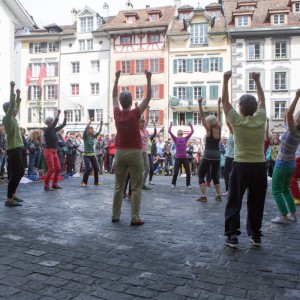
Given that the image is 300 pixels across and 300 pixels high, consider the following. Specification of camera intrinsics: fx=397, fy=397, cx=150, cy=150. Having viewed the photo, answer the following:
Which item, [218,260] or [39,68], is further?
[39,68]

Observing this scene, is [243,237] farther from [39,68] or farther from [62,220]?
[39,68]

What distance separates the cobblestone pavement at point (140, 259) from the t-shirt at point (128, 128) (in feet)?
3.89

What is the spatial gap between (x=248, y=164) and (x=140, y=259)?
5.46 feet

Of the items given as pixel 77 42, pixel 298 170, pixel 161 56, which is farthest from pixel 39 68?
pixel 298 170

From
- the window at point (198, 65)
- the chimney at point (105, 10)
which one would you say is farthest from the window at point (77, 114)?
the window at point (198, 65)

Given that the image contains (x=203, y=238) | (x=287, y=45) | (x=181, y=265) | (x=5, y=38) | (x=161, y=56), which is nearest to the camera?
(x=181, y=265)

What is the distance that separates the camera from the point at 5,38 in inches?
1005

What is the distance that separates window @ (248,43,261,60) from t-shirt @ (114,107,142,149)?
1466 inches

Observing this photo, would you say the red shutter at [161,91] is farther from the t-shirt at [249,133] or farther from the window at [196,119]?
the t-shirt at [249,133]

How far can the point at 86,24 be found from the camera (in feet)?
152

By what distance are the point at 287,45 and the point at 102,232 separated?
3908 centimetres

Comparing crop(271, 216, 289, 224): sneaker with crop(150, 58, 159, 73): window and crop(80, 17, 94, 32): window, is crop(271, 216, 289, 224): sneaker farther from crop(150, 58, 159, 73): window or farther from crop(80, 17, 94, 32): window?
crop(80, 17, 94, 32): window

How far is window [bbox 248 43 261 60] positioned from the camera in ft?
132

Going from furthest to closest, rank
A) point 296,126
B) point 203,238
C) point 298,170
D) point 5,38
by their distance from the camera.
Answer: point 5,38
point 298,170
point 296,126
point 203,238
